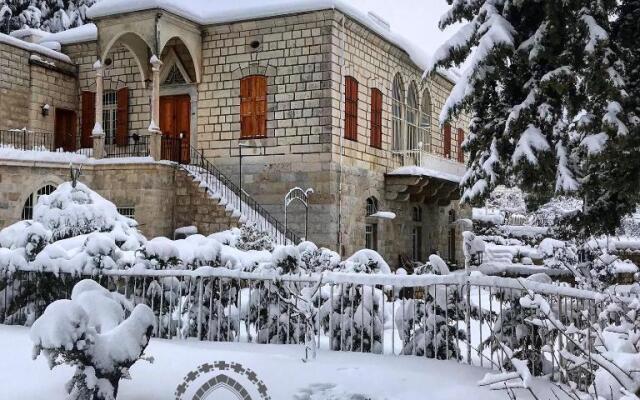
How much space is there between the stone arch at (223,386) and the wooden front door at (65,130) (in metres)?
17.5

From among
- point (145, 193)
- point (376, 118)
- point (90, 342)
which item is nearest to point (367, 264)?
point (90, 342)

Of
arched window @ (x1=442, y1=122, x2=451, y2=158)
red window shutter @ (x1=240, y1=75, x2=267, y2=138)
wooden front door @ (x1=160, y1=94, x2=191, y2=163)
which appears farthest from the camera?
arched window @ (x1=442, y1=122, x2=451, y2=158)

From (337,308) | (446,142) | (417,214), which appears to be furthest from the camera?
(446,142)

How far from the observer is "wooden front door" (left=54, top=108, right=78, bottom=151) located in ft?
70.7

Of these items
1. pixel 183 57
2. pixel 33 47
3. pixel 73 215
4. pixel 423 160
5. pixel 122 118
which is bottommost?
pixel 73 215

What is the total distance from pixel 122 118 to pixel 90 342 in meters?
16.3

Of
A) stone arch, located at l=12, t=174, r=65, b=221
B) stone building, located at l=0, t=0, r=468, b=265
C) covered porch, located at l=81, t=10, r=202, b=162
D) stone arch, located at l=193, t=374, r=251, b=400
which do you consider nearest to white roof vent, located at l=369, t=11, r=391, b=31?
stone building, located at l=0, t=0, r=468, b=265

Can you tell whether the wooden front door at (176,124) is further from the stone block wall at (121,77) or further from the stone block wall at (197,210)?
the stone block wall at (197,210)

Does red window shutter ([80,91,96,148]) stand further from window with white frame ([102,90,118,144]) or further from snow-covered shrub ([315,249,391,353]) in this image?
snow-covered shrub ([315,249,391,353])

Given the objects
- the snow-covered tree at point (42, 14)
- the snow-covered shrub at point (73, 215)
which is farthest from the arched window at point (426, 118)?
the snow-covered tree at point (42, 14)

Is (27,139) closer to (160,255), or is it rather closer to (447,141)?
(160,255)

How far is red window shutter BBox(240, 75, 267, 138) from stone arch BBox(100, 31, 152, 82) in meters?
3.08

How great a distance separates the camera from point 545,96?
7.11 m

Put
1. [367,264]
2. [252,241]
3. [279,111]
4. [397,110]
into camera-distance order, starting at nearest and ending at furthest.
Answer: [367,264] → [252,241] → [279,111] → [397,110]
